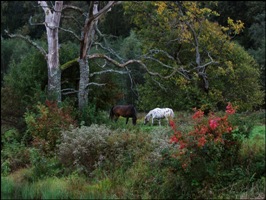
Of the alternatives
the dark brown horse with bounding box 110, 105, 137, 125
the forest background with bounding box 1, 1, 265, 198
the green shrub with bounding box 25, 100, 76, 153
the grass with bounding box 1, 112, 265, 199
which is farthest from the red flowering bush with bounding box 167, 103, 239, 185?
the dark brown horse with bounding box 110, 105, 137, 125

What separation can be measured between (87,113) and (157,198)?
286 inches

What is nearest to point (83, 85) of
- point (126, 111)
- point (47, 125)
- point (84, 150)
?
point (126, 111)

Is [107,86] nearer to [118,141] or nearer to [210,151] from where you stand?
[118,141]

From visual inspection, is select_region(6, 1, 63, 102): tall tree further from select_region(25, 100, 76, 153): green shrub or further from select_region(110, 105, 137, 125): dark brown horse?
select_region(110, 105, 137, 125): dark brown horse

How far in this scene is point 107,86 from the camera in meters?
20.6

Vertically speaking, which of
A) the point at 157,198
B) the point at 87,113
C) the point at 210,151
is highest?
the point at 87,113

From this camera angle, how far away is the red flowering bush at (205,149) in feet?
34.6

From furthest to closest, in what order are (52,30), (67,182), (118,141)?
(52,30) → (118,141) → (67,182)

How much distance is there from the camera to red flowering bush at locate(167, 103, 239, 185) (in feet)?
34.6

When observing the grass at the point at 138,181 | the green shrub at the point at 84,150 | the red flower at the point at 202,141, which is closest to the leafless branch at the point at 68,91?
the green shrub at the point at 84,150

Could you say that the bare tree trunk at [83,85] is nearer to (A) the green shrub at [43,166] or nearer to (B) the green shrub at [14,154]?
(B) the green shrub at [14,154]

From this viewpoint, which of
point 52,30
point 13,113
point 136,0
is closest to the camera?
point 13,113

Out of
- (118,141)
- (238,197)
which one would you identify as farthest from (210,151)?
(118,141)

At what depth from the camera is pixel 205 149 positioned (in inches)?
422
